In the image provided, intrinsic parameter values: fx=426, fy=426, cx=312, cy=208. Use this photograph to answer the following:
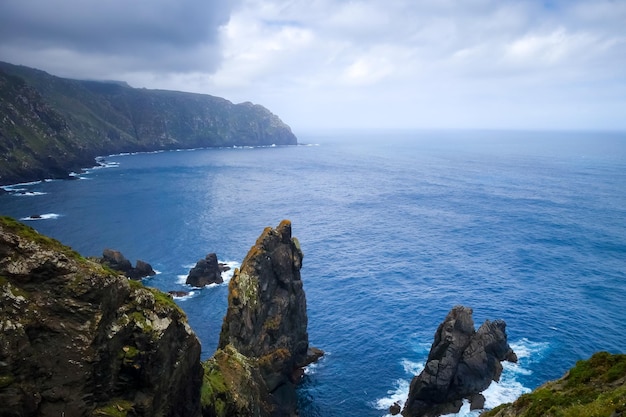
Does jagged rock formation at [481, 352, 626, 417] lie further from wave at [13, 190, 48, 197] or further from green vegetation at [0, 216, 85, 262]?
wave at [13, 190, 48, 197]

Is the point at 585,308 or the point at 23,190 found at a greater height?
the point at 23,190

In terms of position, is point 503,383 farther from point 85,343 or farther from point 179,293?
point 179,293

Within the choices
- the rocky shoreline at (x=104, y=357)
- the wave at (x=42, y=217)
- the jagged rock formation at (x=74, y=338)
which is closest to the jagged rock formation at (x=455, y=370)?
the rocky shoreline at (x=104, y=357)

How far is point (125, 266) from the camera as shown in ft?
308

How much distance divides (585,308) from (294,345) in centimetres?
5459

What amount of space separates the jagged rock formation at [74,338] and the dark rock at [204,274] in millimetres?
62631

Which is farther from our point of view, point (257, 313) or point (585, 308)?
point (585, 308)

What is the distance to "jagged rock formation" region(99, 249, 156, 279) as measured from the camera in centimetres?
9275

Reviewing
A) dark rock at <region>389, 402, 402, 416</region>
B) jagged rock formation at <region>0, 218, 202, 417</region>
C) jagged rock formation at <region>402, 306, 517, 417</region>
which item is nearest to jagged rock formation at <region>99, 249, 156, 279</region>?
dark rock at <region>389, 402, 402, 416</region>

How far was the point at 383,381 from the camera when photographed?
63.1 metres

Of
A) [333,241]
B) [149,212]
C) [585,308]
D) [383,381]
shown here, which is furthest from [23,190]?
[585,308]

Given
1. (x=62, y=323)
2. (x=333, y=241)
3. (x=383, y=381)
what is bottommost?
(x=383, y=381)

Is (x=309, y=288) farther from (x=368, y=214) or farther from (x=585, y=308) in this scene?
(x=368, y=214)

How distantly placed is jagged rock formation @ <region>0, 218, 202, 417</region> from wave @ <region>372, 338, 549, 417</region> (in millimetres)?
36686
